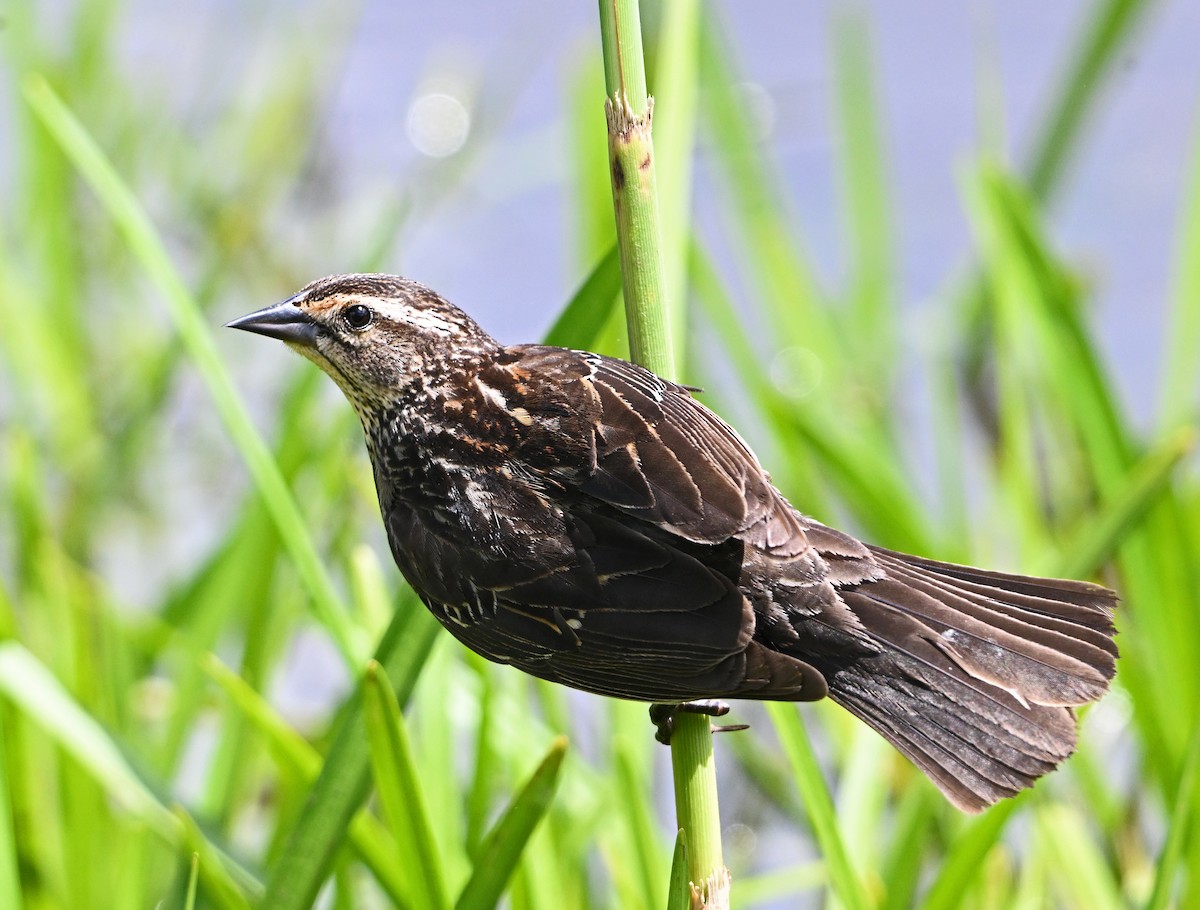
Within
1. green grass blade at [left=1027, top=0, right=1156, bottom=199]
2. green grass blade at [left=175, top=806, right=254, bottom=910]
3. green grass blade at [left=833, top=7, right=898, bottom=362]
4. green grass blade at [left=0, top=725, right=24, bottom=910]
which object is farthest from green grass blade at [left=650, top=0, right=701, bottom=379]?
green grass blade at [left=1027, top=0, right=1156, bottom=199]

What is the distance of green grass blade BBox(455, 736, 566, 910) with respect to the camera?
165 centimetres

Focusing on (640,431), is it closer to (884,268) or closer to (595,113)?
(595,113)

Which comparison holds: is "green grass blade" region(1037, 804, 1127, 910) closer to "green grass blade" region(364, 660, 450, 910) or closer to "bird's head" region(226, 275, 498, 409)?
"green grass blade" region(364, 660, 450, 910)

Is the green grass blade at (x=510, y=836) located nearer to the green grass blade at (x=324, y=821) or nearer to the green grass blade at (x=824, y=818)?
the green grass blade at (x=324, y=821)

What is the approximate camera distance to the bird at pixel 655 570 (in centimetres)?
182

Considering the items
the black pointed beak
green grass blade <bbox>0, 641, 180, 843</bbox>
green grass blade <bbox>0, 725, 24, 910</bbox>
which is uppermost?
the black pointed beak

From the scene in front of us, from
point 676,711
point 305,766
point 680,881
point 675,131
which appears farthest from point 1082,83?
point 680,881

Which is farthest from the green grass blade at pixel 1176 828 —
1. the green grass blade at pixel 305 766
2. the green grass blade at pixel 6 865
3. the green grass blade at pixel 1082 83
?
the green grass blade at pixel 1082 83

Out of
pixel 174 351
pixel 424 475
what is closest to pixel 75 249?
pixel 174 351

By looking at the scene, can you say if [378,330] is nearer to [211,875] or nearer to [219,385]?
[219,385]

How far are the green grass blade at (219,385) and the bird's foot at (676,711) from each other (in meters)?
0.48

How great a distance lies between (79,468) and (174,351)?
0.73 meters

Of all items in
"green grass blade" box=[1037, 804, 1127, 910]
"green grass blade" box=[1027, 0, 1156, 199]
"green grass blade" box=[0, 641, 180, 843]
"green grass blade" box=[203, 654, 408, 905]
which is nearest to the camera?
"green grass blade" box=[203, 654, 408, 905]

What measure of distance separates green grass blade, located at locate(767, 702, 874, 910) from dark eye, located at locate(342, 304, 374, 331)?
0.86 metres
